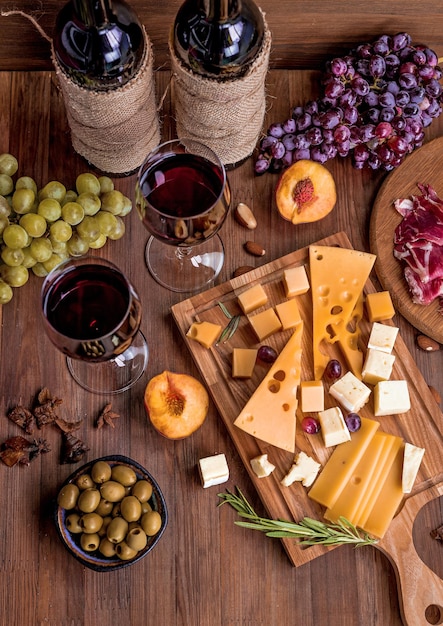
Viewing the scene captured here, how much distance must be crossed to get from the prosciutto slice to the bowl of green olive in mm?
625

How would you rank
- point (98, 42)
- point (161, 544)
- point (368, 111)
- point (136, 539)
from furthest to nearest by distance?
point (368, 111) → point (161, 544) → point (136, 539) → point (98, 42)

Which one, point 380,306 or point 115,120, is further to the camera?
point 380,306

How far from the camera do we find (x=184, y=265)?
1.45 metres

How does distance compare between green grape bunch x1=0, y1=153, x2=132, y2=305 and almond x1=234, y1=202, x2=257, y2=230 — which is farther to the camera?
almond x1=234, y1=202, x2=257, y2=230

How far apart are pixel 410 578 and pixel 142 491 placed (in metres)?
0.50

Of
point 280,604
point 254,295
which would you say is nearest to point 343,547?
point 280,604

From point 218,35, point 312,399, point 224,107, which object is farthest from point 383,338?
point 218,35

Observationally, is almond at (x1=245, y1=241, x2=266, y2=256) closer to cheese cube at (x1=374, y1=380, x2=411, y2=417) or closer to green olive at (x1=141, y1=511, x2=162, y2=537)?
cheese cube at (x1=374, y1=380, x2=411, y2=417)

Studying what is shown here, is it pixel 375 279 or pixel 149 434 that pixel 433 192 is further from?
pixel 149 434

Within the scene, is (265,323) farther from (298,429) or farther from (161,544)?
(161,544)

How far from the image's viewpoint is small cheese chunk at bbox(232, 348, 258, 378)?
4.46 feet

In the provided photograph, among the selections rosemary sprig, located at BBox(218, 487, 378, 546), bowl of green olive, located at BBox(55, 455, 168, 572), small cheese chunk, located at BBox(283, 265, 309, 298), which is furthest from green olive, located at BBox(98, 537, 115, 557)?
small cheese chunk, located at BBox(283, 265, 309, 298)

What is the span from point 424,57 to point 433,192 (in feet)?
0.87

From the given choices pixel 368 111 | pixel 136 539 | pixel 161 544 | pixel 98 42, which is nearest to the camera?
pixel 98 42
